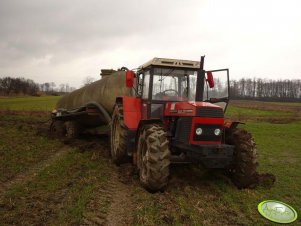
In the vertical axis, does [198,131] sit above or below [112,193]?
above

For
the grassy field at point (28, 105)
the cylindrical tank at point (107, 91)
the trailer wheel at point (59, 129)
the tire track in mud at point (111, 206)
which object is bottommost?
the tire track in mud at point (111, 206)

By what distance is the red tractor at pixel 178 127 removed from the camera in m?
5.80

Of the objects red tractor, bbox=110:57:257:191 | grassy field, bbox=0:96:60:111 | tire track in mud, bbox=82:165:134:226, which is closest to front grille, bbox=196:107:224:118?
red tractor, bbox=110:57:257:191

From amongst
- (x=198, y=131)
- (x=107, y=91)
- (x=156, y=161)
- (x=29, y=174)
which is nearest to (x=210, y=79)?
(x=198, y=131)

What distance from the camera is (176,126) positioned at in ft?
21.3

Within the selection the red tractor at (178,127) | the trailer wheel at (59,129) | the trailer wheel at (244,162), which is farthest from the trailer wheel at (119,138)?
the trailer wheel at (59,129)

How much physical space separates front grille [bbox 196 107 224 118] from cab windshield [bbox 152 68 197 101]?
1116mm

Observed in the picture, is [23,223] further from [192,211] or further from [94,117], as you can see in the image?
[94,117]

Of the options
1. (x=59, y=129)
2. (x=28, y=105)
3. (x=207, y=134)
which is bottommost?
(x=59, y=129)

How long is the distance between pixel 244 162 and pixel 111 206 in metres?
2.72

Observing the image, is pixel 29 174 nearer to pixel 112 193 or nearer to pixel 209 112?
pixel 112 193

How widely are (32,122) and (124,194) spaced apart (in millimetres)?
13022

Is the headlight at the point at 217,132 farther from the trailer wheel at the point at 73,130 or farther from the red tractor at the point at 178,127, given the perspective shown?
the trailer wheel at the point at 73,130

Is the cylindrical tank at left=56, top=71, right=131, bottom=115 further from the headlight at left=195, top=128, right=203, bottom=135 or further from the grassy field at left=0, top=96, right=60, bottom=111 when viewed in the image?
the grassy field at left=0, top=96, right=60, bottom=111
